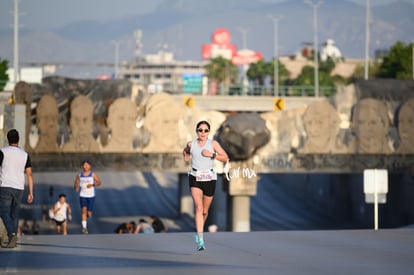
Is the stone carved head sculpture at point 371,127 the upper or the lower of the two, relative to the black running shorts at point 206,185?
upper

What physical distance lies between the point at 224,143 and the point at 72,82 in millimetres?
9698

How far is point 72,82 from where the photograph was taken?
6544 cm

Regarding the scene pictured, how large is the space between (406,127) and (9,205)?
47.1 metres

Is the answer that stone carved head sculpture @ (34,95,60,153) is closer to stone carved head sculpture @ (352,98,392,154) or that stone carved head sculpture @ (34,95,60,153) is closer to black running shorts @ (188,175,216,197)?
stone carved head sculpture @ (352,98,392,154)

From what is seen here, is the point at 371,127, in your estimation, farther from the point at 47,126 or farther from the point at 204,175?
the point at 204,175

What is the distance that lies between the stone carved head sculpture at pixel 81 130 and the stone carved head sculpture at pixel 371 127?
1411 cm

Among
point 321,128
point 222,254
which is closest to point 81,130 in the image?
point 321,128

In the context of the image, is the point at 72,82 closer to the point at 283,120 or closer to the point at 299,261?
the point at 283,120

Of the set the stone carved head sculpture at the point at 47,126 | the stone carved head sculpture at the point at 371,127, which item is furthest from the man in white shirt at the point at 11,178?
the stone carved head sculpture at the point at 371,127

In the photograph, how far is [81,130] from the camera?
64188mm

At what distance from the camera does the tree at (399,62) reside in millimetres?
132000

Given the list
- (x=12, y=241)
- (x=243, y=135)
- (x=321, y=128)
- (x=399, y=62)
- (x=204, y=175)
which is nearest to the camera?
(x=204, y=175)

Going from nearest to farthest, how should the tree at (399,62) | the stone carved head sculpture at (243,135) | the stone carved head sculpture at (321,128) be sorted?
the stone carved head sculpture at (243,135) < the stone carved head sculpture at (321,128) < the tree at (399,62)

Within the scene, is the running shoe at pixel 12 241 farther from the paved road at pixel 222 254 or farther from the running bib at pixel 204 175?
the running bib at pixel 204 175
